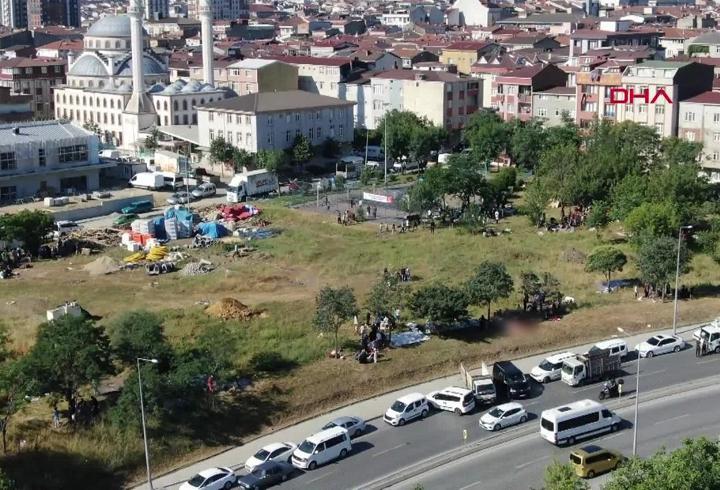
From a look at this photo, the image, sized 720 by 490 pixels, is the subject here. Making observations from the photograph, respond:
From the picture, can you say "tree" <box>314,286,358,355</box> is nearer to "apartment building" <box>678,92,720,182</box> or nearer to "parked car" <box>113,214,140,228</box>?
"parked car" <box>113,214,140,228</box>

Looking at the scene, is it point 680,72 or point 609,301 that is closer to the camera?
point 609,301

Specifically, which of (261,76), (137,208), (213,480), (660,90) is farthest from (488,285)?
(261,76)

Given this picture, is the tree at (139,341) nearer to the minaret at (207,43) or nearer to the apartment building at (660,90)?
the apartment building at (660,90)

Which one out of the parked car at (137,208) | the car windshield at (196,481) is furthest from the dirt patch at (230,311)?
the parked car at (137,208)

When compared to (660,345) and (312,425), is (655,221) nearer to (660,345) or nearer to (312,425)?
(660,345)

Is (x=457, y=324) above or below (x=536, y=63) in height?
below

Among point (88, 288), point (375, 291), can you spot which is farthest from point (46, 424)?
point (88, 288)

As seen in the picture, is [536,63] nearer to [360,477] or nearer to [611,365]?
[611,365]
